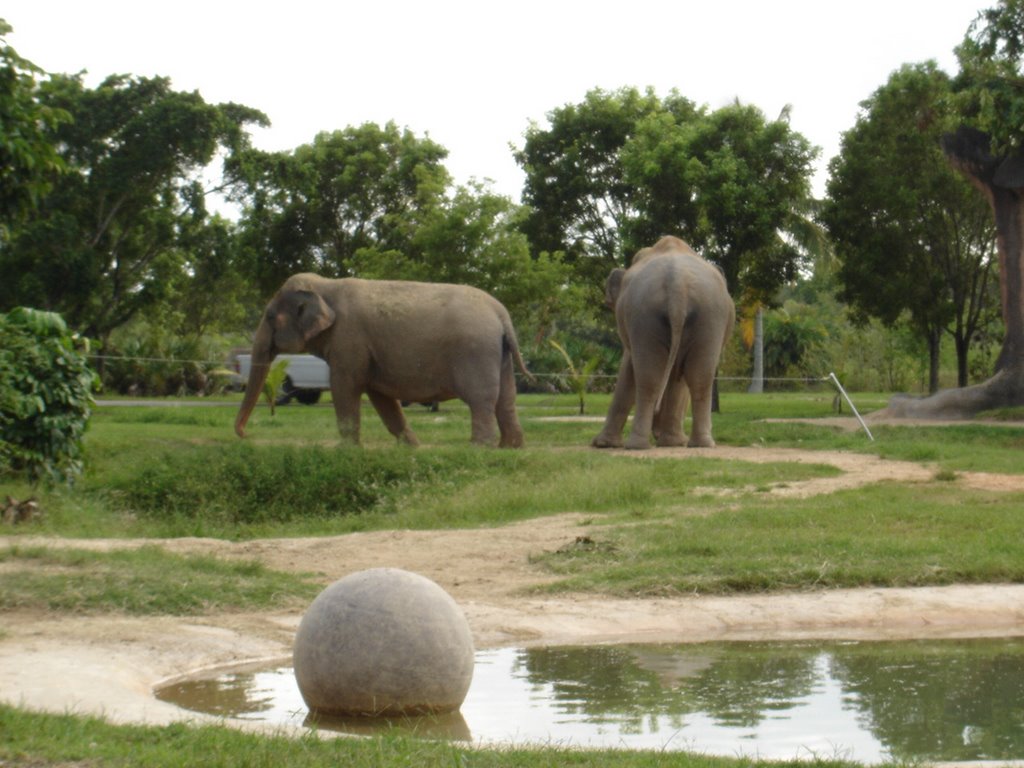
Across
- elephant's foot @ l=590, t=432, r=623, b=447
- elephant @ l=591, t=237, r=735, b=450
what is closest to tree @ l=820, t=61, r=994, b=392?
elephant @ l=591, t=237, r=735, b=450

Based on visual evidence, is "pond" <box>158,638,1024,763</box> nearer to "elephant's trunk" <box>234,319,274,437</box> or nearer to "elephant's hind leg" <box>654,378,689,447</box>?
"elephant's hind leg" <box>654,378,689,447</box>

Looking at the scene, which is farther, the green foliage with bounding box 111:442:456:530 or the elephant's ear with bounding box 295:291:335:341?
the elephant's ear with bounding box 295:291:335:341

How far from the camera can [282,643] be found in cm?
912

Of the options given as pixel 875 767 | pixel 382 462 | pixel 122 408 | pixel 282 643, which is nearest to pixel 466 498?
pixel 382 462

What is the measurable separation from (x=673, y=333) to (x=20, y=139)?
9.80m

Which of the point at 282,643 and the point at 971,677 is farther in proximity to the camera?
the point at 282,643

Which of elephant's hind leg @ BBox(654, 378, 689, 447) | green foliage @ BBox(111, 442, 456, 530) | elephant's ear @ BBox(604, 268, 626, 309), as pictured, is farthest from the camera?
elephant's ear @ BBox(604, 268, 626, 309)

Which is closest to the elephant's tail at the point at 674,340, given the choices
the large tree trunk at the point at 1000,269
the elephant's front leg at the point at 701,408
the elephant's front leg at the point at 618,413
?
the elephant's front leg at the point at 701,408

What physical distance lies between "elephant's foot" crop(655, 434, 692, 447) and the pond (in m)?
12.1

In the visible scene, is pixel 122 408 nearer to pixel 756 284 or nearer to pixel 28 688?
pixel 756 284

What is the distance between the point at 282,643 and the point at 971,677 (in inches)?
160

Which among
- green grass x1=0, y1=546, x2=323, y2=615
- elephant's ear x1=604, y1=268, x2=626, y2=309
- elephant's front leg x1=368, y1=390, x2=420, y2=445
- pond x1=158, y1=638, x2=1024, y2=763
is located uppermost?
elephant's ear x1=604, y1=268, x2=626, y2=309

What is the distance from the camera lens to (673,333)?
66.4 feet

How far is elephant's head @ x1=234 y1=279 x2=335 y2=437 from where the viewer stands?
20688mm
